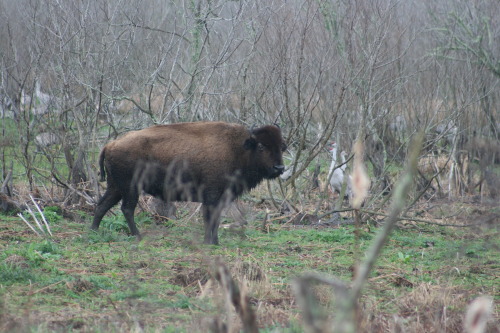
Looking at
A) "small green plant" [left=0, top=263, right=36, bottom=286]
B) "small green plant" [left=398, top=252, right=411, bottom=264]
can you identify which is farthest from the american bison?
"small green plant" [left=0, top=263, right=36, bottom=286]

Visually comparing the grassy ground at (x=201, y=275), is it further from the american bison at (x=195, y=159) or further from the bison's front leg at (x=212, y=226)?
the american bison at (x=195, y=159)

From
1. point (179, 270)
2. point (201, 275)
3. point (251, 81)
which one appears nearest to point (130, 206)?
point (179, 270)

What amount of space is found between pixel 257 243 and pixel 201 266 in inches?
112

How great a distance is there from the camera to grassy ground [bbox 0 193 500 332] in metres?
5.71

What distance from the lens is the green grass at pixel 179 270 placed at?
19.3 ft

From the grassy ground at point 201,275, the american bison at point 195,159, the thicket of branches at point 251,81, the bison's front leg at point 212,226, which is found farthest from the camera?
the thicket of branches at point 251,81

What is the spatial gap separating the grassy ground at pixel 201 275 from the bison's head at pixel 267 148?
1130 mm

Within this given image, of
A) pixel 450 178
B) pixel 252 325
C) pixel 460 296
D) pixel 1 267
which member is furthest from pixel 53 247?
pixel 450 178

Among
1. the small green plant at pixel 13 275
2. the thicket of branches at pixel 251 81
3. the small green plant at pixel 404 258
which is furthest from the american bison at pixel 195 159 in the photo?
the small green plant at pixel 13 275

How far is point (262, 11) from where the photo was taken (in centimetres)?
1335

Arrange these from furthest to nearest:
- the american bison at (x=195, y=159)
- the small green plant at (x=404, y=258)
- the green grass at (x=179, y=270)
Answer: the american bison at (x=195, y=159), the small green plant at (x=404, y=258), the green grass at (x=179, y=270)

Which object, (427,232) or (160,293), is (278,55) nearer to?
(427,232)

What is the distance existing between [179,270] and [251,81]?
684cm

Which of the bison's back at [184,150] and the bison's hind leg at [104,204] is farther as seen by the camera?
the bison's hind leg at [104,204]
